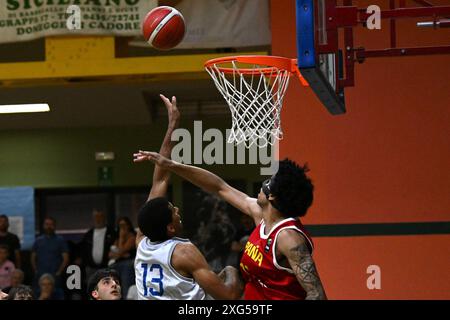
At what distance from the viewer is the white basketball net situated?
799 cm

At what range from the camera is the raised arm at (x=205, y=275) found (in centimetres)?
556

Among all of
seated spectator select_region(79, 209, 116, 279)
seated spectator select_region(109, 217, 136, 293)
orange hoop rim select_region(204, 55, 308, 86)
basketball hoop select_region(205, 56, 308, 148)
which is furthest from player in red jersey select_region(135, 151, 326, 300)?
seated spectator select_region(79, 209, 116, 279)

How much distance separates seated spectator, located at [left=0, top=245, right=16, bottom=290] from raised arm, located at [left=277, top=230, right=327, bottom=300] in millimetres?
6839

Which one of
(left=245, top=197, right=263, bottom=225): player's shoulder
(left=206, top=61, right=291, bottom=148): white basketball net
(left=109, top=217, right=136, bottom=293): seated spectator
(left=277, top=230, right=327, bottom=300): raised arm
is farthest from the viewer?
(left=109, top=217, right=136, bottom=293): seated spectator

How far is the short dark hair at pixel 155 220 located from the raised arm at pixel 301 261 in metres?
0.65

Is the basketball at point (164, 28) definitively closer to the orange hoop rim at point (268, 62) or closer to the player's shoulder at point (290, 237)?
the orange hoop rim at point (268, 62)

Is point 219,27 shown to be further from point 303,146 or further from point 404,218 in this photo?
point 404,218

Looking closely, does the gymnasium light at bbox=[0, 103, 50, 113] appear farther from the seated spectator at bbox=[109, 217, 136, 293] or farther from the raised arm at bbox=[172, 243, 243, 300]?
the raised arm at bbox=[172, 243, 243, 300]

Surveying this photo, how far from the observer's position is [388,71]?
9492mm

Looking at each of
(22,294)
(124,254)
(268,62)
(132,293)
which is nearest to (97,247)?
(124,254)

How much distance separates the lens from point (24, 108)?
12.7m

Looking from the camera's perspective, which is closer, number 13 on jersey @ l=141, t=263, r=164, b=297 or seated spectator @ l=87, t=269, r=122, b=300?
number 13 on jersey @ l=141, t=263, r=164, b=297

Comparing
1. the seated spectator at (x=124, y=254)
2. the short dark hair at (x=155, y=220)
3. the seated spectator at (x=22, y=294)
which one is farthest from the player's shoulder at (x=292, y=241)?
the seated spectator at (x=124, y=254)
